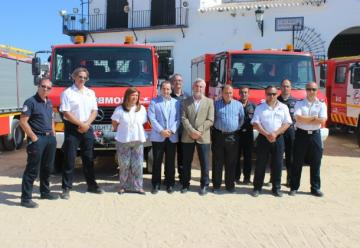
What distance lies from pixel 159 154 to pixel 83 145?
3.69ft

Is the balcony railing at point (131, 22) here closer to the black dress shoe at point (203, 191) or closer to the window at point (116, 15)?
the window at point (116, 15)

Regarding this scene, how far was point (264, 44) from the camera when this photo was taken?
19.4m

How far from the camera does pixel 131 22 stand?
859 inches

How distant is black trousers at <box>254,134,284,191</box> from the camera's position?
693 centimetres

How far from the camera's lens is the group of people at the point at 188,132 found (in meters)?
6.77

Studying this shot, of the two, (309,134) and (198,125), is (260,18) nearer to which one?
(309,134)

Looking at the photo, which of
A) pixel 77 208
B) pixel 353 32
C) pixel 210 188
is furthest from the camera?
pixel 353 32

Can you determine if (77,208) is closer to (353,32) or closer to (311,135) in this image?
(311,135)

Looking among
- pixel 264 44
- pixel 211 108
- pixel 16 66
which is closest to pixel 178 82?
pixel 211 108

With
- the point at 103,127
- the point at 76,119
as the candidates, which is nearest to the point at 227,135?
the point at 103,127

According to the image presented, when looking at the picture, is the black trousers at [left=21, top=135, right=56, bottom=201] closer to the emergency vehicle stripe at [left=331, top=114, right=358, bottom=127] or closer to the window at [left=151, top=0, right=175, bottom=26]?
the emergency vehicle stripe at [left=331, top=114, right=358, bottom=127]

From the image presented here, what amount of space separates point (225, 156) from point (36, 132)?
9.09 feet

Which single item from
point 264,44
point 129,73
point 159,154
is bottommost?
point 159,154

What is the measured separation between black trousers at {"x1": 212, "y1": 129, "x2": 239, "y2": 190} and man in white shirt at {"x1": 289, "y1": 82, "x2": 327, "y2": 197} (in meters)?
0.89
